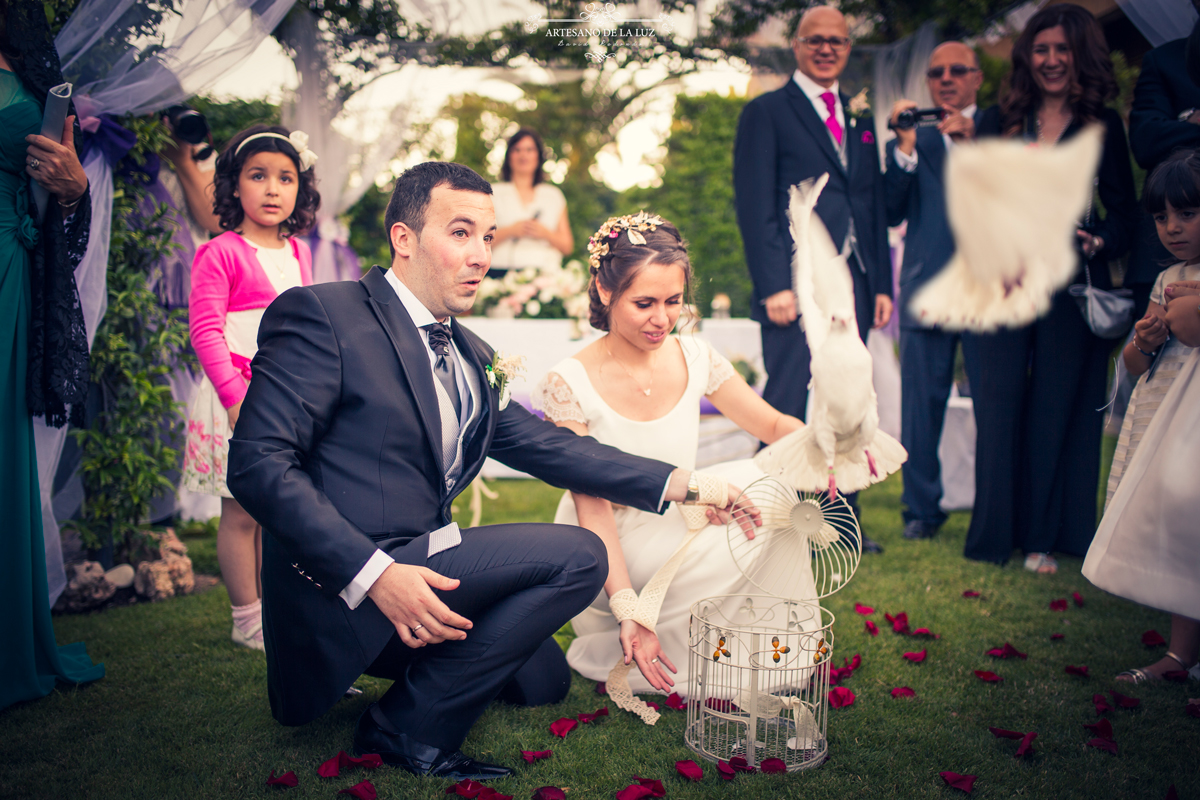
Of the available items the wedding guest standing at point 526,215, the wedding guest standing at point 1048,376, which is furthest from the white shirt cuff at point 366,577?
the wedding guest standing at point 526,215

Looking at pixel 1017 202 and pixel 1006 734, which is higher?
pixel 1017 202

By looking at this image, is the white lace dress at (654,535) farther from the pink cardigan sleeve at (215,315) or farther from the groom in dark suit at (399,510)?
the pink cardigan sleeve at (215,315)

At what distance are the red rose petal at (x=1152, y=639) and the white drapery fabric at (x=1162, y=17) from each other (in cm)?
249

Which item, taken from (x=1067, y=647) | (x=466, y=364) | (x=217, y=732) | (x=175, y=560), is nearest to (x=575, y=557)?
(x=466, y=364)

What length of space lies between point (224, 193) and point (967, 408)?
455 centimetres

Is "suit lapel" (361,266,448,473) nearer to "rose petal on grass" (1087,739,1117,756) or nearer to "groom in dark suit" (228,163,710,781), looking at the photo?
"groom in dark suit" (228,163,710,781)

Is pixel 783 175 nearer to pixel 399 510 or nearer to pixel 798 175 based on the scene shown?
pixel 798 175

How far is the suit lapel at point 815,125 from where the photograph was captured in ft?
12.2

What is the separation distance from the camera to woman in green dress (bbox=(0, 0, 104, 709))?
7.89ft

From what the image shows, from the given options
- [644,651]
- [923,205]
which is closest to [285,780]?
[644,651]

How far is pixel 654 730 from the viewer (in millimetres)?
2260

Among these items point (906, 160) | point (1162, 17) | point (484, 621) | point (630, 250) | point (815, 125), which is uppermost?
point (1162, 17)

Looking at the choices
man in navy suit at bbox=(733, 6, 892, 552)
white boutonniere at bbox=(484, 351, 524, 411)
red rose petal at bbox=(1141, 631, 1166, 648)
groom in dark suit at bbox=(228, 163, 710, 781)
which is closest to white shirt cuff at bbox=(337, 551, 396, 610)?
groom in dark suit at bbox=(228, 163, 710, 781)

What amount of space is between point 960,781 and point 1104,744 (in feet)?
1.72
